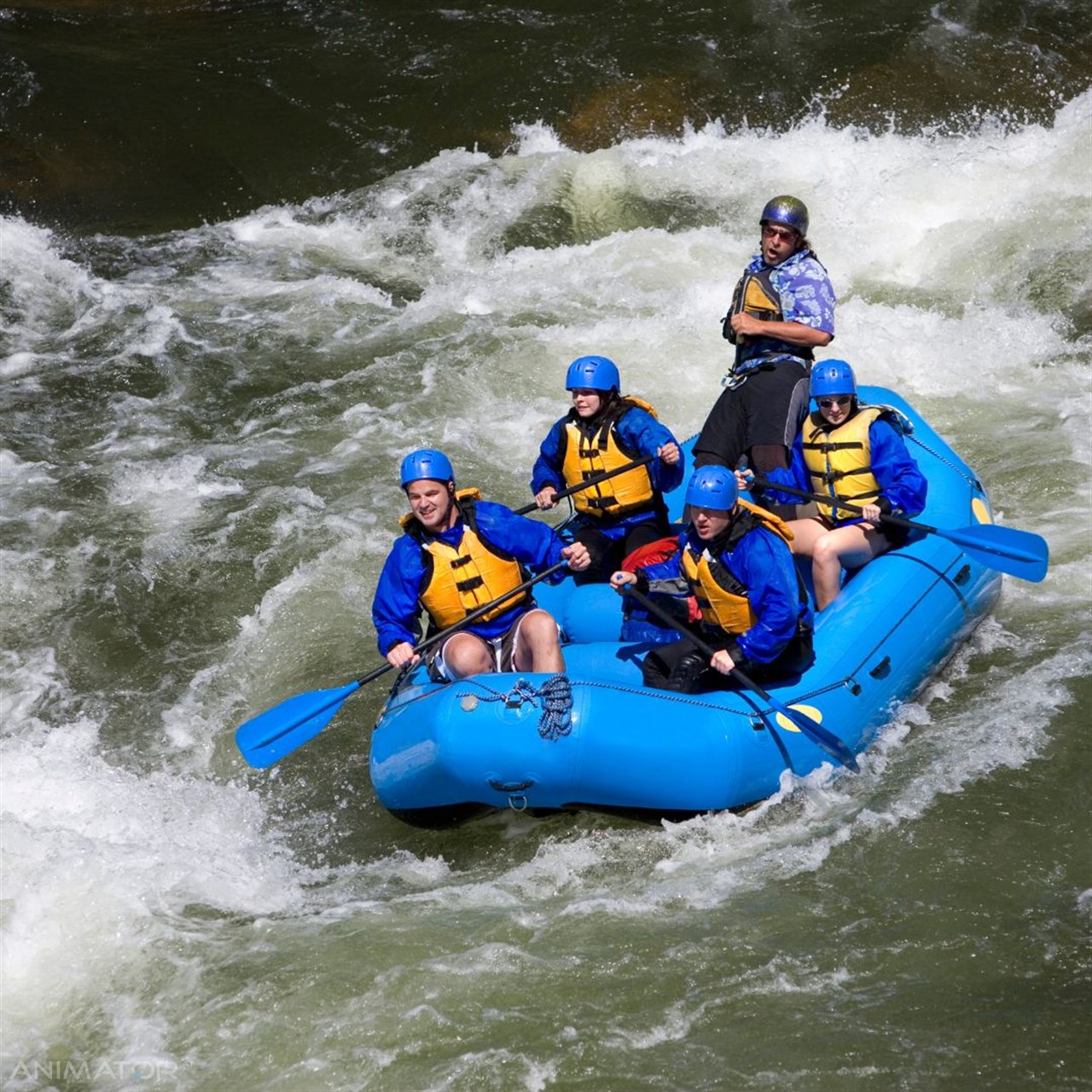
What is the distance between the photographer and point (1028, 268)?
938 centimetres

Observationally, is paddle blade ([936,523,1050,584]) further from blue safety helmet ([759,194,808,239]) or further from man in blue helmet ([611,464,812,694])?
blue safety helmet ([759,194,808,239])

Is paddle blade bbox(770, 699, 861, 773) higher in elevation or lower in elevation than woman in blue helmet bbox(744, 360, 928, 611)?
lower

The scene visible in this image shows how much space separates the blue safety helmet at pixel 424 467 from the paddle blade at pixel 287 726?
2.67 ft

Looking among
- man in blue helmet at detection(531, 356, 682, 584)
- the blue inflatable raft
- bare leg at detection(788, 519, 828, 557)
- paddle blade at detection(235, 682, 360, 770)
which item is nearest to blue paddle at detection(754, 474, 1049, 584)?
bare leg at detection(788, 519, 828, 557)

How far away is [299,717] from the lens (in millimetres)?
5395

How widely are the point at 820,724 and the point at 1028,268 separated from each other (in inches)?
212


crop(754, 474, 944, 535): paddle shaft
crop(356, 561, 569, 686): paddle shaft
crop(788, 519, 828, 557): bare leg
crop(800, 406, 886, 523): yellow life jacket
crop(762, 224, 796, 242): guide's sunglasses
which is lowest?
crop(356, 561, 569, 686): paddle shaft

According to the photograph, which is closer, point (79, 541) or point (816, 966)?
point (816, 966)

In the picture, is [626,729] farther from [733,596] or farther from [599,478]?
[599,478]

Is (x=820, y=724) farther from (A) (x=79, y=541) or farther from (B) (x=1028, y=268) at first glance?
(B) (x=1028, y=268)

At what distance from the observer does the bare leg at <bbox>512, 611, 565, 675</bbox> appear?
5.31m

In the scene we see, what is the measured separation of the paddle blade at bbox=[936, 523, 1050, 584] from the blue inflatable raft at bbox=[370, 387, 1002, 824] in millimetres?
364

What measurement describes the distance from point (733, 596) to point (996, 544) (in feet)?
4.26

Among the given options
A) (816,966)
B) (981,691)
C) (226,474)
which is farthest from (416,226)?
(816,966)
